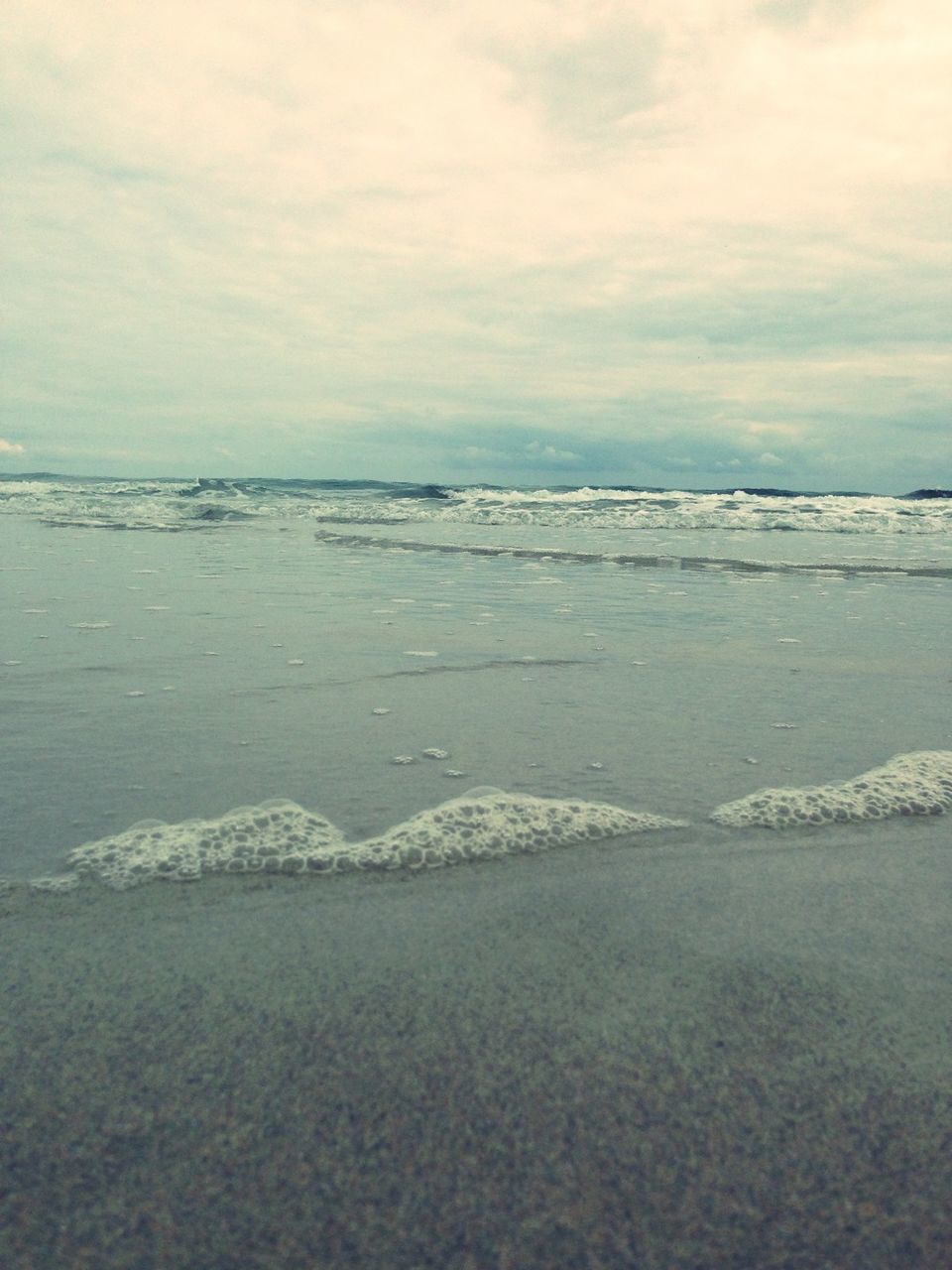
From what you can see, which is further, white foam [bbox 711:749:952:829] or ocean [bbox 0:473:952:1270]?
white foam [bbox 711:749:952:829]

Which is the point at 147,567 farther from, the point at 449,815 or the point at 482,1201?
the point at 482,1201

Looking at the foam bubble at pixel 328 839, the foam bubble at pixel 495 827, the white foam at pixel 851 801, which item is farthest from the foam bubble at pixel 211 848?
the white foam at pixel 851 801

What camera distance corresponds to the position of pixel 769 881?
2.25 meters

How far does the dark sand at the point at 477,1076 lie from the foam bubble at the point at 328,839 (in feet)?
0.32

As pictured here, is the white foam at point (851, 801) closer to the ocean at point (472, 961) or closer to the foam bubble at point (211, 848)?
the ocean at point (472, 961)

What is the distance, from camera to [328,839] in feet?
7.94

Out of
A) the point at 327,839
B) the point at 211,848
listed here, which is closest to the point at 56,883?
the point at 211,848

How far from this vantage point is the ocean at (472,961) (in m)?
1.19

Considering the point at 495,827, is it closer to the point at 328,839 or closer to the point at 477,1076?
the point at 328,839

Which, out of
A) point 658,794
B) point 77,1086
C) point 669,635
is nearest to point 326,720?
point 658,794

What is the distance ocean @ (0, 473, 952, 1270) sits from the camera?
1189 millimetres

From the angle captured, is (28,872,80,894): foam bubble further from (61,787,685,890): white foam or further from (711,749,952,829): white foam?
(711,749,952,829): white foam

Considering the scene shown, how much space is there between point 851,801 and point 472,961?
61.0 inches

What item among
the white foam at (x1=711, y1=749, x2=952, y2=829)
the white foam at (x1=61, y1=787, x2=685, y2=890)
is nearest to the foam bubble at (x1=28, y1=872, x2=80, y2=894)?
the white foam at (x1=61, y1=787, x2=685, y2=890)
